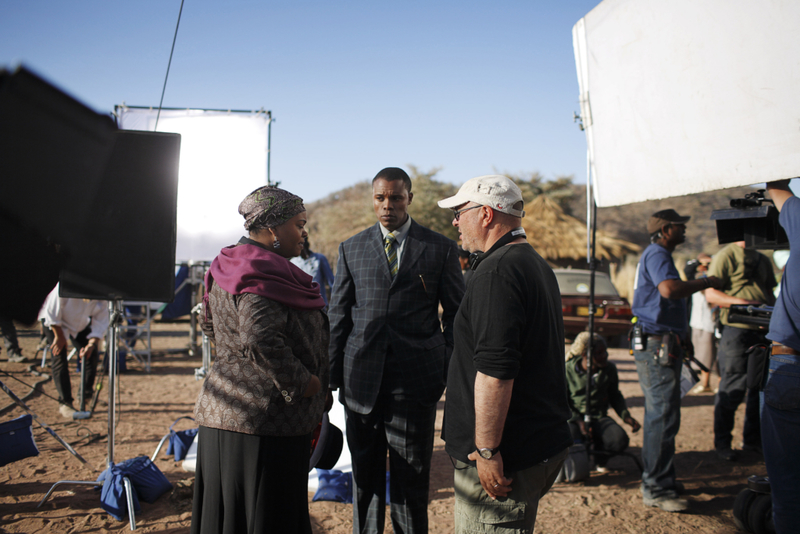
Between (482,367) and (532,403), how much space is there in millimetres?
259

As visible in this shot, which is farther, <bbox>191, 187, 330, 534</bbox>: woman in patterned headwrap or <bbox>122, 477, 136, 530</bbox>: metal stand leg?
<bbox>122, 477, 136, 530</bbox>: metal stand leg

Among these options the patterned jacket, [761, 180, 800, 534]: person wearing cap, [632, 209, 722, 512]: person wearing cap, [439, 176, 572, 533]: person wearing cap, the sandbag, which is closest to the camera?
[439, 176, 572, 533]: person wearing cap

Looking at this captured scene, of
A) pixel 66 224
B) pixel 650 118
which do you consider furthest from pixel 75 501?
pixel 650 118

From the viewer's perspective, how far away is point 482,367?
168cm

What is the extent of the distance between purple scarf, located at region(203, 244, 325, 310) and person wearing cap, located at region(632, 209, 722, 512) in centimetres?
254

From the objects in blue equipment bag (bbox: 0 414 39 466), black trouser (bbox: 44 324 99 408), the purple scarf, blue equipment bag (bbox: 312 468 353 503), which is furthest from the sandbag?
black trouser (bbox: 44 324 99 408)

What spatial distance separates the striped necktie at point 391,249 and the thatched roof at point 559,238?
1876cm

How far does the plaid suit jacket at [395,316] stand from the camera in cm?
258

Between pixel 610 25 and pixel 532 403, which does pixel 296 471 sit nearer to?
pixel 532 403

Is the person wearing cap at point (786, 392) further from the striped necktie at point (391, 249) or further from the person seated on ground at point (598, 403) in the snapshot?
the person seated on ground at point (598, 403)

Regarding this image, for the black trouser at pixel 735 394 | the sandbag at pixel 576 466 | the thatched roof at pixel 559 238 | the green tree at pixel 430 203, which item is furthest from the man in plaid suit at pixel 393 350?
the green tree at pixel 430 203

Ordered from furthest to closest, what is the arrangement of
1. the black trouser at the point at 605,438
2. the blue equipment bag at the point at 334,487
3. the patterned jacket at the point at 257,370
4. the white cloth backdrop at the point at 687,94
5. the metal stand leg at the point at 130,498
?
the black trouser at the point at 605,438
the blue equipment bag at the point at 334,487
the metal stand leg at the point at 130,498
the white cloth backdrop at the point at 687,94
the patterned jacket at the point at 257,370

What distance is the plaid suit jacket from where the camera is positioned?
8.46 ft

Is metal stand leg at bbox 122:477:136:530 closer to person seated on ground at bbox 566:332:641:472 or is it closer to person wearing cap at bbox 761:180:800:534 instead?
person seated on ground at bbox 566:332:641:472
